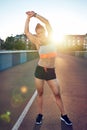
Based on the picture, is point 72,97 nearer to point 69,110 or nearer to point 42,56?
point 69,110

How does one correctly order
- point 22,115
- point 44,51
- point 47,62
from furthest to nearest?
point 22,115
point 47,62
point 44,51

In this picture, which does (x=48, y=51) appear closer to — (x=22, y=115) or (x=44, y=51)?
(x=44, y=51)

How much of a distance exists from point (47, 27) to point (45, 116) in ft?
7.36

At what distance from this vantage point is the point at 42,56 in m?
5.21

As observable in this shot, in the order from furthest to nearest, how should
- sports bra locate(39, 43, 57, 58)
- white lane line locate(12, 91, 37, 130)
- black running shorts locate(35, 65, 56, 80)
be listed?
white lane line locate(12, 91, 37, 130) → black running shorts locate(35, 65, 56, 80) → sports bra locate(39, 43, 57, 58)

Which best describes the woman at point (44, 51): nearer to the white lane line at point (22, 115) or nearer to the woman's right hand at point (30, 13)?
the woman's right hand at point (30, 13)

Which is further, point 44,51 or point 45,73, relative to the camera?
point 45,73

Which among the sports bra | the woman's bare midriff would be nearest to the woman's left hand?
the sports bra

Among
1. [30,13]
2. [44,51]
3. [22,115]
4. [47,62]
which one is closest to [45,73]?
[47,62]

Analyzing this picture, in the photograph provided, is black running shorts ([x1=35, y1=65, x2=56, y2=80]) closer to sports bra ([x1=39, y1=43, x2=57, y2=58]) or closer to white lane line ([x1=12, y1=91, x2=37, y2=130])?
sports bra ([x1=39, y1=43, x2=57, y2=58])

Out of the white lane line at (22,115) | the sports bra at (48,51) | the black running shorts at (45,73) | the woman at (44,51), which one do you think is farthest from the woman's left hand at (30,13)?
the white lane line at (22,115)

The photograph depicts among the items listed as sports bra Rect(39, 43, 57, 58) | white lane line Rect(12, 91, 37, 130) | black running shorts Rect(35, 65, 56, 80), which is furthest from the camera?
white lane line Rect(12, 91, 37, 130)

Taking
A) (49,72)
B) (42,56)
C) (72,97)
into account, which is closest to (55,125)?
(49,72)

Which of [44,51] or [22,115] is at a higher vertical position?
[44,51]
